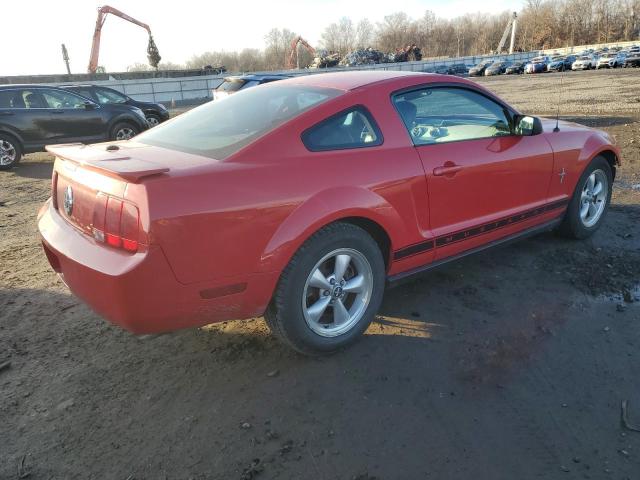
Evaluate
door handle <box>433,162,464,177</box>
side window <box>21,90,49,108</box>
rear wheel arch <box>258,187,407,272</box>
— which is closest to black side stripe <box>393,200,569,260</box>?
rear wheel arch <box>258,187,407,272</box>

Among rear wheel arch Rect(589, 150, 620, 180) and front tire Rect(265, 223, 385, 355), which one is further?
rear wheel arch Rect(589, 150, 620, 180)

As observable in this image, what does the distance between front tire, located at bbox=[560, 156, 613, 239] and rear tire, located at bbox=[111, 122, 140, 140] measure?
9672 millimetres

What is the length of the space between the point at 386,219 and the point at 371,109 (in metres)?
0.70

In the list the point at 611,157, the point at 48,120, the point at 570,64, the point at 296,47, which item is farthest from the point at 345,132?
the point at 296,47

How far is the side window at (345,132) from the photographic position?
108 inches

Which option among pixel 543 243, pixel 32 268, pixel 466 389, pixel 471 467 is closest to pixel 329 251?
pixel 466 389

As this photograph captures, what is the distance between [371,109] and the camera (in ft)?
9.87

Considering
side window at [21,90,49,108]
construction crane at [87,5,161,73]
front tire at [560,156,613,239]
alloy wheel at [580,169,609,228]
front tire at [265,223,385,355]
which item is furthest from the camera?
construction crane at [87,5,161,73]

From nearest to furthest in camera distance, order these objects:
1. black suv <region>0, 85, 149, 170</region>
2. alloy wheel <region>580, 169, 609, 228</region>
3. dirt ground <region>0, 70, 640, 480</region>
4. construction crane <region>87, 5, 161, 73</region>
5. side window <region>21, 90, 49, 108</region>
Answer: dirt ground <region>0, 70, 640, 480</region> → alloy wheel <region>580, 169, 609, 228</region> → black suv <region>0, 85, 149, 170</region> → side window <region>21, 90, 49, 108</region> → construction crane <region>87, 5, 161, 73</region>

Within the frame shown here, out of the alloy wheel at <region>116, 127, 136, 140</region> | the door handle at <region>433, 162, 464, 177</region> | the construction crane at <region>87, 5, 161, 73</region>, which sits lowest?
the alloy wheel at <region>116, 127, 136, 140</region>

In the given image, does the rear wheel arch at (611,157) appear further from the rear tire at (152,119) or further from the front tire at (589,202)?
the rear tire at (152,119)

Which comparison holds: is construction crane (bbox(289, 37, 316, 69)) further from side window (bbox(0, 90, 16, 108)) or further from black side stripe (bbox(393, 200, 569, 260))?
black side stripe (bbox(393, 200, 569, 260))

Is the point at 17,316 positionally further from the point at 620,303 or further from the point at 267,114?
the point at 620,303

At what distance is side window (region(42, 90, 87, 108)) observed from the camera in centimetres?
1021
